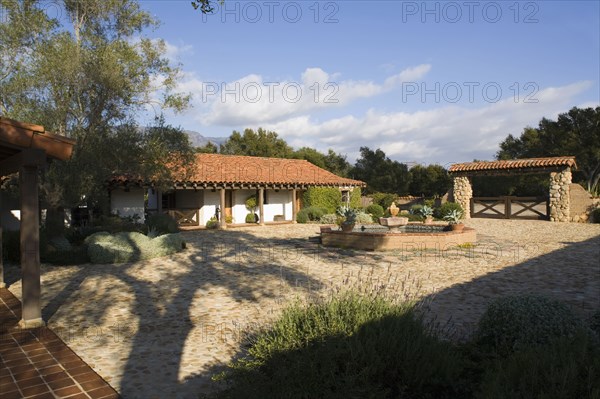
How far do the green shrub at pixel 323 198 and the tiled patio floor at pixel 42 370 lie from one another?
67.2 feet

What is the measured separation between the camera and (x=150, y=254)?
1169cm

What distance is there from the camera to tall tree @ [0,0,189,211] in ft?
39.8

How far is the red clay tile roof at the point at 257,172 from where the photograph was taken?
2184 centimetres

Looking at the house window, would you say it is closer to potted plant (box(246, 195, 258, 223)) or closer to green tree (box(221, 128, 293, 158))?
potted plant (box(246, 195, 258, 223))

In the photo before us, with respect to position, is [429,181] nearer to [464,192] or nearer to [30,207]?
[464,192]

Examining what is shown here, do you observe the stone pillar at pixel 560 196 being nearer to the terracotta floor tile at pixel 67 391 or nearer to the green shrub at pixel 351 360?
the green shrub at pixel 351 360

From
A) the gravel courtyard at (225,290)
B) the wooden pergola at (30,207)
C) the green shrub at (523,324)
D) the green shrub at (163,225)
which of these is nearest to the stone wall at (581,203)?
the gravel courtyard at (225,290)

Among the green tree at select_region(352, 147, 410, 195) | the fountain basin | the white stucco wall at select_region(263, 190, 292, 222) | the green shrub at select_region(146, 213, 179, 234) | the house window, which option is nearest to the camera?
the fountain basin

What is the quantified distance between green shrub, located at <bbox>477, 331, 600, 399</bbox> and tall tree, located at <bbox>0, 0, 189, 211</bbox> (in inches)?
483

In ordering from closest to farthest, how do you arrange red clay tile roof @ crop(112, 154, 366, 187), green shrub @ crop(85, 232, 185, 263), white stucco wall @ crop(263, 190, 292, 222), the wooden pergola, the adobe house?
the wooden pergola < green shrub @ crop(85, 232, 185, 263) < the adobe house < red clay tile roof @ crop(112, 154, 366, 187) < white stucco wall @ crop(263, 190, 292, 222)

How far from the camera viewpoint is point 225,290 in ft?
25.7

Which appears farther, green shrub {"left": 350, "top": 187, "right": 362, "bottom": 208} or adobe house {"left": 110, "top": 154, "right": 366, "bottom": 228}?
green shrub {"left": 350, "top": 187, "right": 362, "bottom": 208}

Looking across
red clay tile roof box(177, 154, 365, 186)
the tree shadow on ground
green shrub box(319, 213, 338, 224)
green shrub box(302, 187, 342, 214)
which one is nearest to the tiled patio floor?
the tree shadow on ground

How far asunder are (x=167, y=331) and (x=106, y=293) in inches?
114
